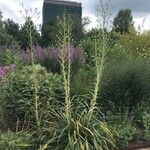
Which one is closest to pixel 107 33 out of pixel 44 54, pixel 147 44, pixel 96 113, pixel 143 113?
pixel 96 113

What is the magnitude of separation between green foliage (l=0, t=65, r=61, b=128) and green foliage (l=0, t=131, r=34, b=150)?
0.71 meters

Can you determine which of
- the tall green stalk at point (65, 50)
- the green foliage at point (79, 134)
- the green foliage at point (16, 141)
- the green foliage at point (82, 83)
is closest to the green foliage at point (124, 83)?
the green foliage at point (82, 83)

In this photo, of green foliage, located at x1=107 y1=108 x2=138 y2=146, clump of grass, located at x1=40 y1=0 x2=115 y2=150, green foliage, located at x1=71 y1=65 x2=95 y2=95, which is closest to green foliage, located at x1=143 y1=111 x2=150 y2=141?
green foliage, located at x1=107 y1=108 x2=138 y2=146

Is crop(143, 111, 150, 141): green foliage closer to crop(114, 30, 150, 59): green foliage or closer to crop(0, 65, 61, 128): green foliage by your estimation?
crop(0, 65, 61, 128): green foliage

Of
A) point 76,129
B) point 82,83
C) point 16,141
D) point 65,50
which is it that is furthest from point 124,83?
point 16,141

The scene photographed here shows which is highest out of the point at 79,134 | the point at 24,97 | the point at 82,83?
the point at 82,83

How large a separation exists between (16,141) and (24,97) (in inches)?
64.5

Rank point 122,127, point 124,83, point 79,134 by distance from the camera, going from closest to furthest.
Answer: point 79,134 → point 122,127 → point 124,83

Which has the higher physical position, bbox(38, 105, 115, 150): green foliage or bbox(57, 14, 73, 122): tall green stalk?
bbox(57, 14, 73, 122): tall green stalk

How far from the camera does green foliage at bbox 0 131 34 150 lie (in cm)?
766

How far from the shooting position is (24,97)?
9344mm

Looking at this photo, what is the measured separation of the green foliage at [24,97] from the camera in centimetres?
906

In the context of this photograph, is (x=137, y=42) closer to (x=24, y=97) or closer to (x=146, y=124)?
(x=146, y=124)

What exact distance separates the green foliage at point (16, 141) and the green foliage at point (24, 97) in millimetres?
707
